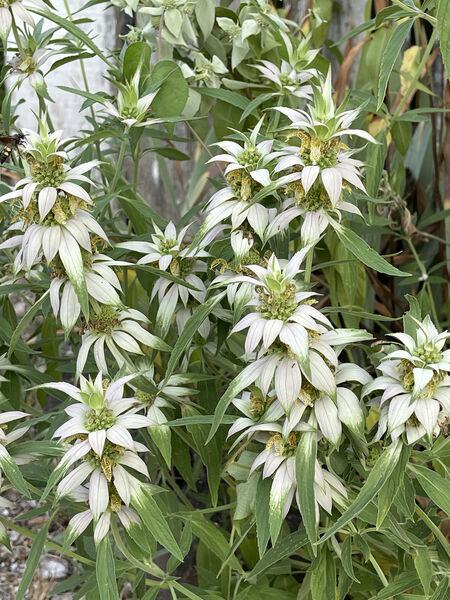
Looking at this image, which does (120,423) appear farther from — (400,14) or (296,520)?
(296,520)

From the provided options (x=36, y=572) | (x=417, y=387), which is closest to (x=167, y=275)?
(x=417, y=387)

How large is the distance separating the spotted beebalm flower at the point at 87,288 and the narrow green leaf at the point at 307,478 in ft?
0.73

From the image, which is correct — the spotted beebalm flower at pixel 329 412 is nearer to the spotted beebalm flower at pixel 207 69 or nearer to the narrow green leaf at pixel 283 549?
the narrow green leaf at pixel 283 549

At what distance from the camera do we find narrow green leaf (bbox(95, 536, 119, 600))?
2.35ft

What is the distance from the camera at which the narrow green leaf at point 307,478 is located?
2.15 ft

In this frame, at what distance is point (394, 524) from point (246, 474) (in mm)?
170

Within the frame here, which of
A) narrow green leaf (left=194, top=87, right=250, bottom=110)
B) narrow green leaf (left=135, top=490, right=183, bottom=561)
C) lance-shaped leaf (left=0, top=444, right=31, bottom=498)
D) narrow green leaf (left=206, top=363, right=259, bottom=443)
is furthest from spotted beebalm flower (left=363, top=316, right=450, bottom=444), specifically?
narrow green leaf (left=194, top=87, right=250, bottom=110)

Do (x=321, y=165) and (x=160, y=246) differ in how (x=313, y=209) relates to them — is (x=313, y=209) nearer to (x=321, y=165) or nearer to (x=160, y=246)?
(x=321, y=165)

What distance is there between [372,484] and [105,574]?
26 cm

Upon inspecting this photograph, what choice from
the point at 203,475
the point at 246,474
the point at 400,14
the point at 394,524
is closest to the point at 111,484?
the point at 246,474

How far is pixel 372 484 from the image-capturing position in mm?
657

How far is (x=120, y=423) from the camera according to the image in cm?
72

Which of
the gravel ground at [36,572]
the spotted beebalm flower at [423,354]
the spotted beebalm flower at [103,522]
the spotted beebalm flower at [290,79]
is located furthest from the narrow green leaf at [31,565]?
the gravel ground at [36,572]

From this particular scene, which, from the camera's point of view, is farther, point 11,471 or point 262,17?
point 262,17
